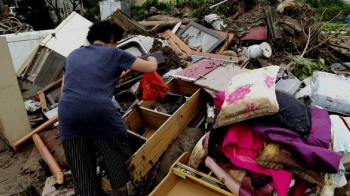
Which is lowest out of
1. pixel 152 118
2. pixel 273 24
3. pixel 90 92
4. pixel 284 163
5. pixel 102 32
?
pixel 152 118

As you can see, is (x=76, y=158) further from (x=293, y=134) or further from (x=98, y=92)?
(x=293, y=134)

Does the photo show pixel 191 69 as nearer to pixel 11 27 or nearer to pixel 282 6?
pixel 282 6

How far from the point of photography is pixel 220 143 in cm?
224

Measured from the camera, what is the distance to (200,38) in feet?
18.1

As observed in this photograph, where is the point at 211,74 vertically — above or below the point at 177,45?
above

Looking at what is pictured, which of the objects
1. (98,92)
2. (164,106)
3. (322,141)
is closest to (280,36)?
(164,106)

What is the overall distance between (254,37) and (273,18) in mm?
613

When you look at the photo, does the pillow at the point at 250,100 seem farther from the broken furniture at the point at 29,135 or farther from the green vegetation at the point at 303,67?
the broken furniture at the point at 29,135

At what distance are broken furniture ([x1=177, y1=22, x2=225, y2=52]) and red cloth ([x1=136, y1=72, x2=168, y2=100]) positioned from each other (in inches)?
101

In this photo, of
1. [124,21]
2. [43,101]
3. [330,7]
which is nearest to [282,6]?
[124,21]

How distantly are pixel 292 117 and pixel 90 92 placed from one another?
1.56 meters

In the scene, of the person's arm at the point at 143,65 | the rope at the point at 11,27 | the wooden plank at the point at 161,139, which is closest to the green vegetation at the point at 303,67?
the wooden plank at the point at 161,139

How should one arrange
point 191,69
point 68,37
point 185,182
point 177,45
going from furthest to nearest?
point 68,37
point 177,45
point 191,69
point 185,182

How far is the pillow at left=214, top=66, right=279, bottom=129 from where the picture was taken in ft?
6.62
